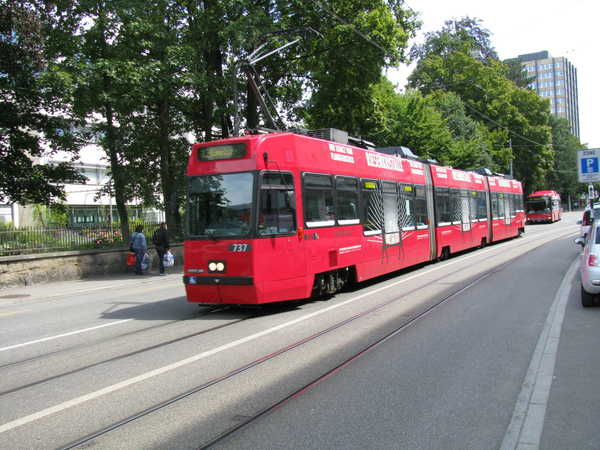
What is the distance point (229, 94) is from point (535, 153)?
5123 centimetres

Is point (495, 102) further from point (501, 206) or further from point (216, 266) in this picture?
point (216, 266)

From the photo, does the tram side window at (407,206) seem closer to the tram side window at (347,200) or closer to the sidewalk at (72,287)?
the tram side window at (347,200)

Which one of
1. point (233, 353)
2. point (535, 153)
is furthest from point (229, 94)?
point (535, 153)

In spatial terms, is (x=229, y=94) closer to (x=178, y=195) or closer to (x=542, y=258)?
(x=178, y=195)

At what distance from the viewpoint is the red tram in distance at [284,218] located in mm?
8484

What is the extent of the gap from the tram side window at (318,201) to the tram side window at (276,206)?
0.59 meters

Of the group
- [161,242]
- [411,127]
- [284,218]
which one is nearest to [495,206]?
[411,127]

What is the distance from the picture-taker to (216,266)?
8617 mm

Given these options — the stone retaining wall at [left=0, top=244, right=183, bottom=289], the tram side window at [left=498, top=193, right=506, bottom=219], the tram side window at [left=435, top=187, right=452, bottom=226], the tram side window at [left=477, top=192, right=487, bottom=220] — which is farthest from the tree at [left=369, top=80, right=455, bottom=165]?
the stone retaining wall at [left=0, top=244, right=183, bottom=289]

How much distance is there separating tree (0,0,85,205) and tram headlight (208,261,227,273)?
1066 centimetres

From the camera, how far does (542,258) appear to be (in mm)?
17578

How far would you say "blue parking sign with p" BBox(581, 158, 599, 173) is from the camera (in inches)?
898

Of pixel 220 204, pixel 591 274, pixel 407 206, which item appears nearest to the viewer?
pixel 591 274

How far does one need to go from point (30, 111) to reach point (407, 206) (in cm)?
1327
